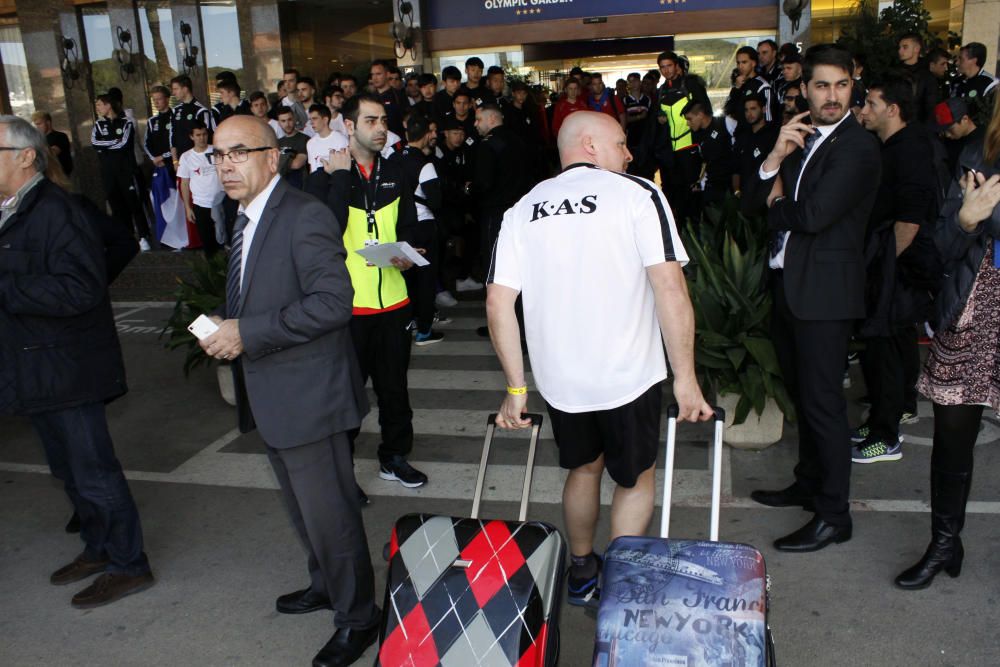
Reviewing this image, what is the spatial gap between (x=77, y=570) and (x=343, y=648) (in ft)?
5.11

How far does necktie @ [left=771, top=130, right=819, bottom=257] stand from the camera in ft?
12.8

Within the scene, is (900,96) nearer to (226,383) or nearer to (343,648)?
(343,648)

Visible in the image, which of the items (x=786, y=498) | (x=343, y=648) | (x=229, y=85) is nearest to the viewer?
(x=343, y=648)

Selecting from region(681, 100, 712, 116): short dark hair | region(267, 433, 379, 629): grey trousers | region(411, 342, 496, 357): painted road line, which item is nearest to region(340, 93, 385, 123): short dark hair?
region(267, 433, 379, 629): grey trousers

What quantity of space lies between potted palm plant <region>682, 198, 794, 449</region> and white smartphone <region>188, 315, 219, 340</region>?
3.01 metres

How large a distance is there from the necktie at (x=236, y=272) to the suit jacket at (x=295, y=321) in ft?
0.27

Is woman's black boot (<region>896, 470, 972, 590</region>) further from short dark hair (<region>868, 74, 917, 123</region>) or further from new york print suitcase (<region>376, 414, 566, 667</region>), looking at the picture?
short dark hair (<region>868, 74, 917, 123</region>)

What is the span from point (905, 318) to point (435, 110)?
7481 mm

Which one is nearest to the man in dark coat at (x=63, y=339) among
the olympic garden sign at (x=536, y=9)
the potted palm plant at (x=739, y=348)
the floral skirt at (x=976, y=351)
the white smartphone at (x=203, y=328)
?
the white smartphone at (x=203, y=328)

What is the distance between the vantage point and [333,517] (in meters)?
3.35

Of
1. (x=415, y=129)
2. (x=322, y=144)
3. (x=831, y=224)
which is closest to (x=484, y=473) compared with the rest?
(x=831, y=224)

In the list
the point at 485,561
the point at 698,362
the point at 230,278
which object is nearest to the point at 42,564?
the point at 230,278

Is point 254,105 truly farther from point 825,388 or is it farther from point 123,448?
point 825,388

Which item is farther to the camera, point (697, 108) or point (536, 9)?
point (536, 9)
